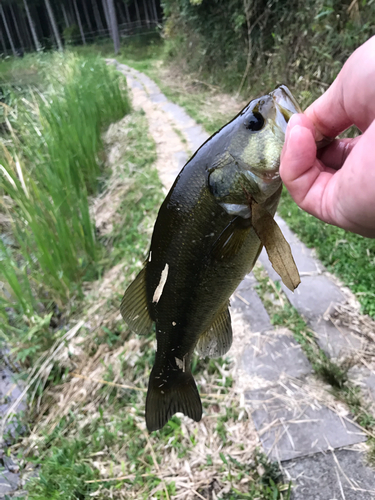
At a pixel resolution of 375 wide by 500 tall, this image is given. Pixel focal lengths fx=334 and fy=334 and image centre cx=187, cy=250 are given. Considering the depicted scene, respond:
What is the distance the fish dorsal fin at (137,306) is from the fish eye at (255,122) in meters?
0.68

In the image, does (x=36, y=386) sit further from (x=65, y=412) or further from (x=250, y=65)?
(x=250, y=65)

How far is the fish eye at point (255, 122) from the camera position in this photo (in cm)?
112

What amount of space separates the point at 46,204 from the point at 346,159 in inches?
92.2

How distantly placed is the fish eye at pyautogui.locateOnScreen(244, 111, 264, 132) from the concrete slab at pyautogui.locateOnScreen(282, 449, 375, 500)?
1.58 meters

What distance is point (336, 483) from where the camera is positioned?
1.54 meters

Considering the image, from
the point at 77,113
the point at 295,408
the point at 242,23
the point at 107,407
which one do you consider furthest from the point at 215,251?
the point at 242,23

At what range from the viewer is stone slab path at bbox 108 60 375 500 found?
1.57m

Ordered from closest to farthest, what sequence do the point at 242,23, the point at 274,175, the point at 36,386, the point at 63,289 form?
the point at 274,175
the point at 36,386
the point at 63,289
the point at 242,23

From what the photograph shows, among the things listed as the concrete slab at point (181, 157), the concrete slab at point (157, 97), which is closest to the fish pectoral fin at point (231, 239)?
the concrete slab at point (181, 157)

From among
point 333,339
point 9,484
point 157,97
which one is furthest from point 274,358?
point 157,97

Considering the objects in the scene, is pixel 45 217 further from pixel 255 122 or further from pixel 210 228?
pixel 255 122

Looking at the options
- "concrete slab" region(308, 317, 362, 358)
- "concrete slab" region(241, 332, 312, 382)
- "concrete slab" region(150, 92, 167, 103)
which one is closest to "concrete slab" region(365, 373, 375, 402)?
"concrete slab" region(308, 317, 362, 358)

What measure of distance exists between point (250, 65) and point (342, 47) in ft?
9.85

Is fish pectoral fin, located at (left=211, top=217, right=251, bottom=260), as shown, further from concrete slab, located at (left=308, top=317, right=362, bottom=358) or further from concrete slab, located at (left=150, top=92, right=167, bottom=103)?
concrete slab, located at (left=150, top=92, right=167, bottom=103)
